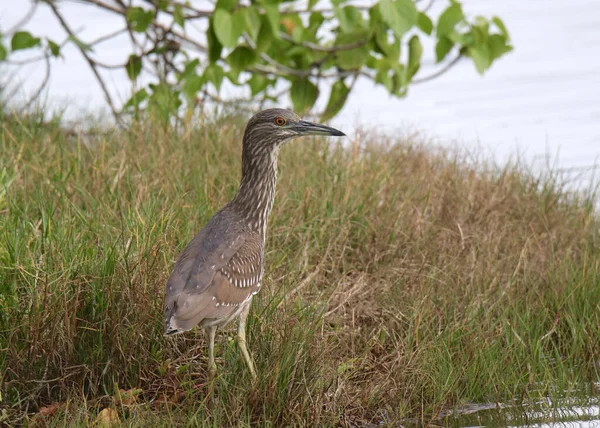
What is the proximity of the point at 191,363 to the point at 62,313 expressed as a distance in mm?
751

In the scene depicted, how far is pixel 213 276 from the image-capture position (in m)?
5.36

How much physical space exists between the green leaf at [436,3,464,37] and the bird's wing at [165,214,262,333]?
9.46 ft

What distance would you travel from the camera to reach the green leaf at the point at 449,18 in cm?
770

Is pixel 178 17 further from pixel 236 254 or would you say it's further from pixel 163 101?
pixel 236 254

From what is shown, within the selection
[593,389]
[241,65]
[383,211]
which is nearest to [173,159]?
[241,65]

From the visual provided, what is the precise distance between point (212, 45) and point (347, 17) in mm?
1051

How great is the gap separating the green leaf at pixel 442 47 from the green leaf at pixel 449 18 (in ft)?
0.54

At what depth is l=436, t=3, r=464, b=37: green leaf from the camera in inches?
303

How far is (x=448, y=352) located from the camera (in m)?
5.75

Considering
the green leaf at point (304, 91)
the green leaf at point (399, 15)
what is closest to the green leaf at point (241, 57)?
the green leaf at point (304, 91)

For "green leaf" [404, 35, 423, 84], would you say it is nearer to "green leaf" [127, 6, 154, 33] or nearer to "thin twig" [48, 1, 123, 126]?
"green leaf" [127, 6, 154, 33]

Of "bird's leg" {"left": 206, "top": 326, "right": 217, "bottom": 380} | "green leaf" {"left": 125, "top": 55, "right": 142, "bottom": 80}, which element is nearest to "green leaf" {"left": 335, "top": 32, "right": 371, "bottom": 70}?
"green leaf" {"left": 125, "top": 55, "right": 142, "bottom": 80}

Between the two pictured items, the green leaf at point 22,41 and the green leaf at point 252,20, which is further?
the green leaf at point 22,41

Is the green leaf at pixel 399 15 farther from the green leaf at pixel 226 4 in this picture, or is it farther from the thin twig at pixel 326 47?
the green leaf at pixel 226 4
